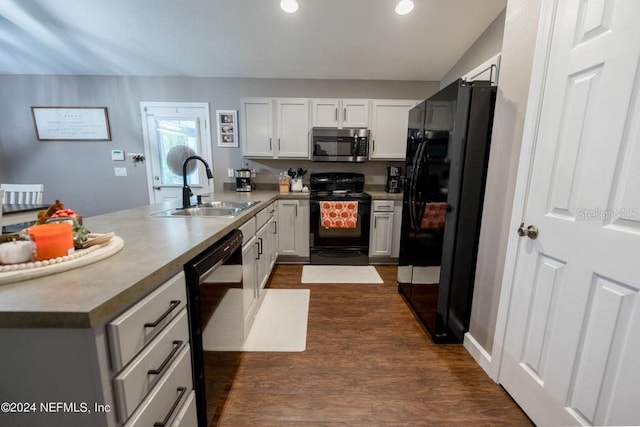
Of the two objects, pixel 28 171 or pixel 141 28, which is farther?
pixel 28 171

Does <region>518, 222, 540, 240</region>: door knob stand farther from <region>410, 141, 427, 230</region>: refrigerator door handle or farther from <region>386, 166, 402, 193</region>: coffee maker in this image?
<region>386, 166, 402, 193</region>: coffee maker

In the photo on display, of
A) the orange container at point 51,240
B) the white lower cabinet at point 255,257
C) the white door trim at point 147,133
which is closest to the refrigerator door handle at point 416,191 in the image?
the white lower cabinet at point 255,257

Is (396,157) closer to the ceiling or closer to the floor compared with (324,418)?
closer to the ceiling

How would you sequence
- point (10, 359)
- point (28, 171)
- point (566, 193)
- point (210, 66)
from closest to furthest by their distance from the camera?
1. point (10, 359)
2. point (566, 193)
3. point (210, 66)
4. point (28, 171)

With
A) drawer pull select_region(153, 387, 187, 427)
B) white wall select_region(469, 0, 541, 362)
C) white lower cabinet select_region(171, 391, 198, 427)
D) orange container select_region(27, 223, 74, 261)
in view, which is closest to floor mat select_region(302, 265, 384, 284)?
white wall select_region(469, 0, 541, 362)

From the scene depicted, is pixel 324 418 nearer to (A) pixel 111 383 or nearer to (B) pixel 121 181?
(A) pixel 111 383

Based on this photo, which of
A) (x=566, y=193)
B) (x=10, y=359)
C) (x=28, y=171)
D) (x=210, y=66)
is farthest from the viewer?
(x=28, y=171)

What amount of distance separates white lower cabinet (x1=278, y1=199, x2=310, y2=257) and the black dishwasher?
6.05 ft

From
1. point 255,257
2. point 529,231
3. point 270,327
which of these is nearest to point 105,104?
point 255,257

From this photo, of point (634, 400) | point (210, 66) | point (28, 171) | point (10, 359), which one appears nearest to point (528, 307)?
point (634, 400)

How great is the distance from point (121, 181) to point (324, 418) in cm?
404

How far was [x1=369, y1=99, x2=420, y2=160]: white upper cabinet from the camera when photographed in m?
3.26

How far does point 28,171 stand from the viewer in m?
3.54

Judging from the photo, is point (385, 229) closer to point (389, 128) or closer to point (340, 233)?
point (340, 233)
